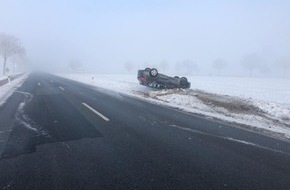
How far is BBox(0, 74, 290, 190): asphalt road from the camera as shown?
15.0 feet

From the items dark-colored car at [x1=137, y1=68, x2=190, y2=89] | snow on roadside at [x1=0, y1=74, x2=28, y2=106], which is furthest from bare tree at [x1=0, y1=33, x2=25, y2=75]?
dark-colored car at [x1=137, y1=68, x2=190, y2=89]

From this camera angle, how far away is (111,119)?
1003cm

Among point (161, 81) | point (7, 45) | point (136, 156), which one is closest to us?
point (136, 156)

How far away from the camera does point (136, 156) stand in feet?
19.1

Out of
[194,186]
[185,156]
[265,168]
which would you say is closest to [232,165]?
[265,168]

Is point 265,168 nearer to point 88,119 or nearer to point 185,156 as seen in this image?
point 185,156

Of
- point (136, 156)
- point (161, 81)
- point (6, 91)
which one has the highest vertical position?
point (161, 81)

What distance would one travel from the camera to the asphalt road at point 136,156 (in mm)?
4570

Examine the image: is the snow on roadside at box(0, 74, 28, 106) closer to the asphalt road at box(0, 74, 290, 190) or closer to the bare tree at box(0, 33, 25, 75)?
the asphalt road at box(0, 74, 290, 190)

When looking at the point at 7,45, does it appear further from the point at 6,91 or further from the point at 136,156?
the point at 136,156

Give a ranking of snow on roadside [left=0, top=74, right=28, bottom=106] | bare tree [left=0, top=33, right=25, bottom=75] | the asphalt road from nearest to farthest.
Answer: the asphalt road → snow on roadside [left=0, top=74, right=28, bottom=106] → bare tree [left=0, top=33, right=25, bottom=75]

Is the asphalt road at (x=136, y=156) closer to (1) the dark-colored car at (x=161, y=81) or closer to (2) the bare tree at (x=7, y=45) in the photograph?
(1) the dark-colored car at (x=161, y=81)

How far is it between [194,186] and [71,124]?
5.65 meters

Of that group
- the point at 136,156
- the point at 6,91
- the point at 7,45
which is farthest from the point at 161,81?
the point at 7,45
